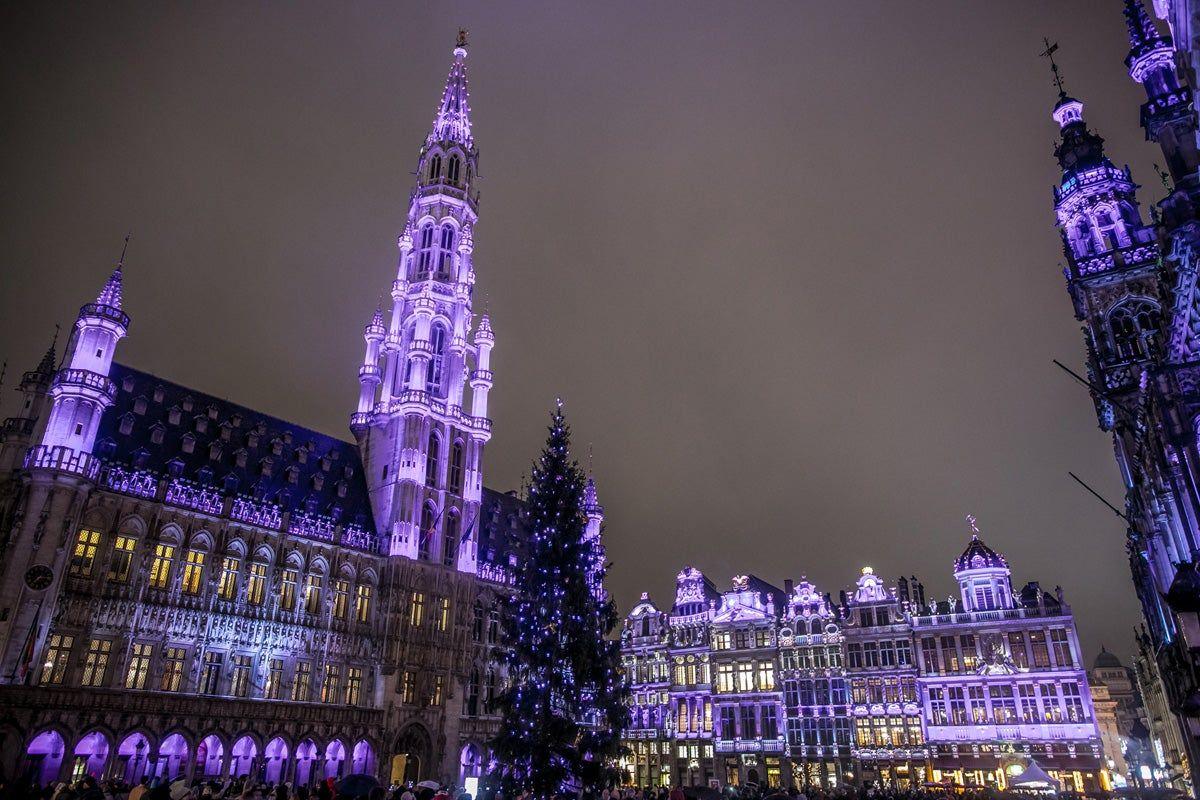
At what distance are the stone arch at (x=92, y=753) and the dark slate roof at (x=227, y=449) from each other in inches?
491

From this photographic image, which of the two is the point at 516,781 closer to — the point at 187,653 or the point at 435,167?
the point at 187,653

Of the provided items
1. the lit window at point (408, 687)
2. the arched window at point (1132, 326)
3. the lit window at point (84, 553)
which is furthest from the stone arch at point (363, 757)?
the arched window at point (1132, 326)

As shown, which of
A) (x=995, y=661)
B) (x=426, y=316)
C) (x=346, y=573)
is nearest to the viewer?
(x=346, y=573)

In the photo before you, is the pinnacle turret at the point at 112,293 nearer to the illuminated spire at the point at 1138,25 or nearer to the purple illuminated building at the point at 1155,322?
the purple illuminated building at the point at 1155,322

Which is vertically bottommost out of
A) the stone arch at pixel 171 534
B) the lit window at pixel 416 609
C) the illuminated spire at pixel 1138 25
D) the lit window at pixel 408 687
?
the lit window at pixel 408 687

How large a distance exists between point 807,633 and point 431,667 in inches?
1114

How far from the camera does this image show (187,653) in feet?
117

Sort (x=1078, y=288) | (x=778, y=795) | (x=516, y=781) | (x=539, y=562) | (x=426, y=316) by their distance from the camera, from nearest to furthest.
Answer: (x=778, y=795) < (x=516, y=781) < (x=539, y=562) < (x=1078, y=288) < (x=426, y=316)

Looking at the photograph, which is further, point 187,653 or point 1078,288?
point 1078,288

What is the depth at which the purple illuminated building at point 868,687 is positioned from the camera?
46.2 m

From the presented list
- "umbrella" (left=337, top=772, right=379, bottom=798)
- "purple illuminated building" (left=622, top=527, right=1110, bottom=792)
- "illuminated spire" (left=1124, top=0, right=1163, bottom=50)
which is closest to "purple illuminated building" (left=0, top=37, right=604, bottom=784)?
"umbrella" (left=337, top=772, right=379, bottom=798)

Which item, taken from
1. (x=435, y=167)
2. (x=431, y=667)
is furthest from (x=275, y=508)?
(x=435, y=167)

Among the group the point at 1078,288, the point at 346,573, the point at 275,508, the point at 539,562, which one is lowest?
the point at 539,562

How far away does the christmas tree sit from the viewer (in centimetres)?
2328
